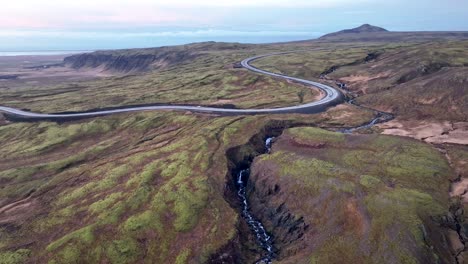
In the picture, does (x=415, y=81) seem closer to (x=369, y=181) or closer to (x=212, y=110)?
(x=212, y=110)

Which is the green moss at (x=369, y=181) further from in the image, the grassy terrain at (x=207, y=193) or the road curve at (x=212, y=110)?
the road curve at (x=212, y=110)

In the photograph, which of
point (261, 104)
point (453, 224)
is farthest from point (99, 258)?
point (261, 104)

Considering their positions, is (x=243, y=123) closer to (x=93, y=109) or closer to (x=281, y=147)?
(x=281, y=147)

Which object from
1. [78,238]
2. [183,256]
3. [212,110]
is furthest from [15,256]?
[212,110]

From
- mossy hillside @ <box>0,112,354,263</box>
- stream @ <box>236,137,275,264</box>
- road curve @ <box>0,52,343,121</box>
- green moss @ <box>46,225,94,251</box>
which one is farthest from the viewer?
road curve @ <box>0,52,343,121</box>

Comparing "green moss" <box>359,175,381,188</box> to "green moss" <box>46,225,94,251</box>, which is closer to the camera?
"green moss" <box>46,225,94,251</box>

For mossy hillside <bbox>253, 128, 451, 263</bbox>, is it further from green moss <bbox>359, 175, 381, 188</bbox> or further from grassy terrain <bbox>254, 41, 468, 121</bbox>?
grassy terrain <bbox>254, 41, 468, 121</bbox>

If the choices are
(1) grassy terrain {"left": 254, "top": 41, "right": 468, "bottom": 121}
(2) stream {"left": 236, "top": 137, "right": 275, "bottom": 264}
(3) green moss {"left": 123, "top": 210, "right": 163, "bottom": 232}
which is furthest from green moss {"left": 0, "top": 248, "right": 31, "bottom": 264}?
(1) grassy terrain {"left": 254, "top": 41, "right": 468, "bottom": 121}

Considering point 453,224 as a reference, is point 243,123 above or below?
above
